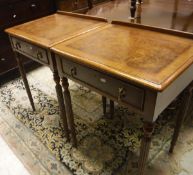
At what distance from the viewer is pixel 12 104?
2012mm

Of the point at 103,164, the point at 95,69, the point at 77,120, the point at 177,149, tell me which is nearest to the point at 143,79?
the point at 95,69

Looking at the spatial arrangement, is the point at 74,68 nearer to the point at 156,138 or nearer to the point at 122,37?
the point at 122,37

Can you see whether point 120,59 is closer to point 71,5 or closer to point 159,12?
point 159,12

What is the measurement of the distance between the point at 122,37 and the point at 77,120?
2.96ft

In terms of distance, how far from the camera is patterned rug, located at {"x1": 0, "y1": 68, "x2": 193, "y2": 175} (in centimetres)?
140

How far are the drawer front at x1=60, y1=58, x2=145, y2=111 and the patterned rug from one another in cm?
65

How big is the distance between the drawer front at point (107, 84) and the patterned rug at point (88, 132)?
65cm

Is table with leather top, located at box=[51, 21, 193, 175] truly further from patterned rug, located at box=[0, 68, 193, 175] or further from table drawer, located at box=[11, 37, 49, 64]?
patterned rug, located at box=[0, 68, 193, 175]

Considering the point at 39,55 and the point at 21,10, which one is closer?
the point at 39,55

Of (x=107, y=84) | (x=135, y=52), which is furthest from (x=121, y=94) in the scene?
(x=135, y=52)

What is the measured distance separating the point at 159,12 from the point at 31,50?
1.07 metres

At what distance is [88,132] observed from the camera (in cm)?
165

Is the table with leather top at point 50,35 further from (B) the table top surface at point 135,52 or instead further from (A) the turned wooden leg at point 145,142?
(A) the turned wooden leg at point 145,142

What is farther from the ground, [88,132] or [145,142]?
[145,142]
